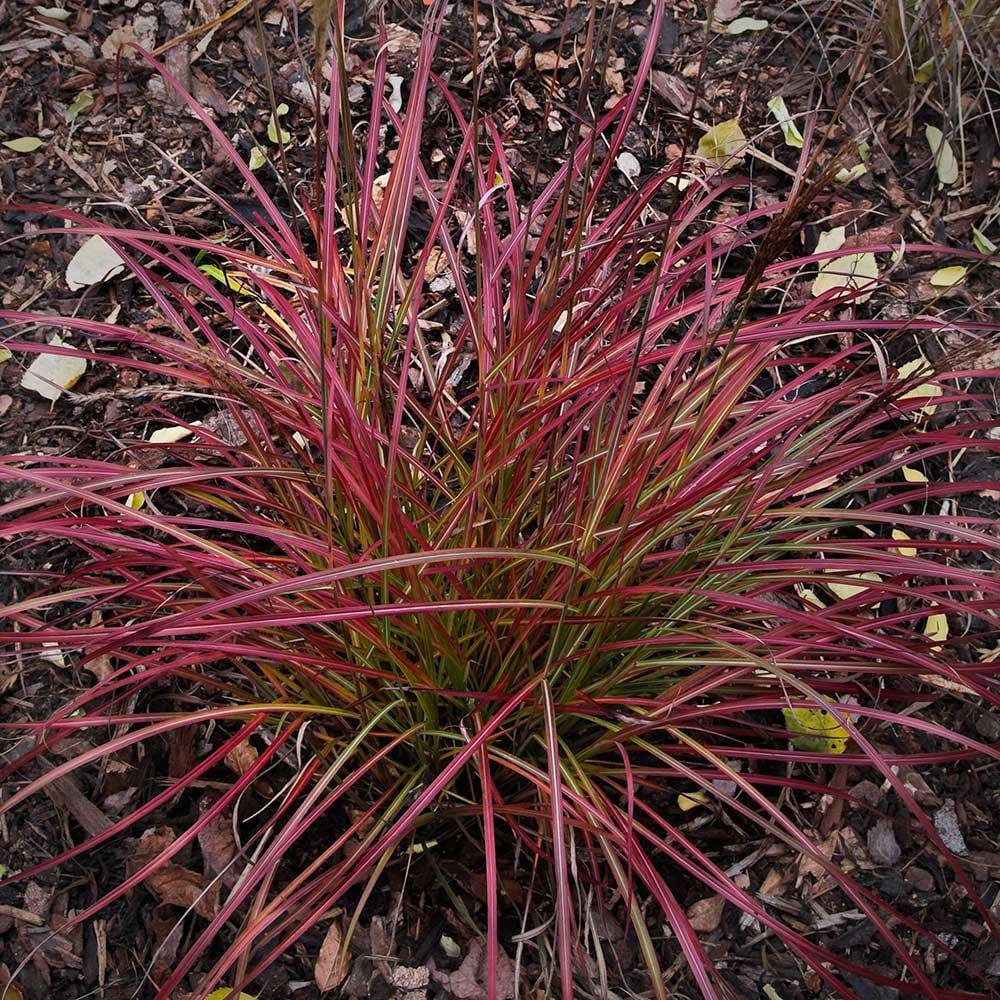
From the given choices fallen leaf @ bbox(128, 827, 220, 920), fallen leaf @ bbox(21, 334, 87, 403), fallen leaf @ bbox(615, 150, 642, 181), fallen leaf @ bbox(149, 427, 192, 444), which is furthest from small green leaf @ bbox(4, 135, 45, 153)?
fallen leaf @ bbox(128, 827, 220, 920)

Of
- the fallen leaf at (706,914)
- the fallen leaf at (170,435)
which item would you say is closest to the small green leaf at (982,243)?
the fallen leaf at (706,914)

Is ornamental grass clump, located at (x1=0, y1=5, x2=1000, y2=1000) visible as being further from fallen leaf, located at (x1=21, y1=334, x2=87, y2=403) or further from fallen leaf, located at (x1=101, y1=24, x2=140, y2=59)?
fallen leaf, located at (x1=101, y1=24, x2=140, y2=59)

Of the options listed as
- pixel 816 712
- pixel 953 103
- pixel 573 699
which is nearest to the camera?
pixel 573 699

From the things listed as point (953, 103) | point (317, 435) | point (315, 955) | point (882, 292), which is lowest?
point (315, 955)

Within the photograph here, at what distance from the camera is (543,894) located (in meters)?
1.56

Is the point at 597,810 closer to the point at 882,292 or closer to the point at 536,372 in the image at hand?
the point at 536,372

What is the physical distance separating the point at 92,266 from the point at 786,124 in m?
1.69

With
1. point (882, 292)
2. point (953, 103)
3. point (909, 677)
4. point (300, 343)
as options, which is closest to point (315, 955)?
point (300, 343)

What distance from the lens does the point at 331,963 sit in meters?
1.54

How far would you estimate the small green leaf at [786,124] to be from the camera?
236 centimetres

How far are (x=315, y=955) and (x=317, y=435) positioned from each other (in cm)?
84

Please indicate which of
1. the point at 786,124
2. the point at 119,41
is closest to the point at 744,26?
the point at 786,124

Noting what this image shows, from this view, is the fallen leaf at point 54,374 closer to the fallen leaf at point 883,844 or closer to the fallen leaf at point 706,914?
the fallen leaf at point 706,914

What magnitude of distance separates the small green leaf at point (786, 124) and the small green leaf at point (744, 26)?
0.22 meters
